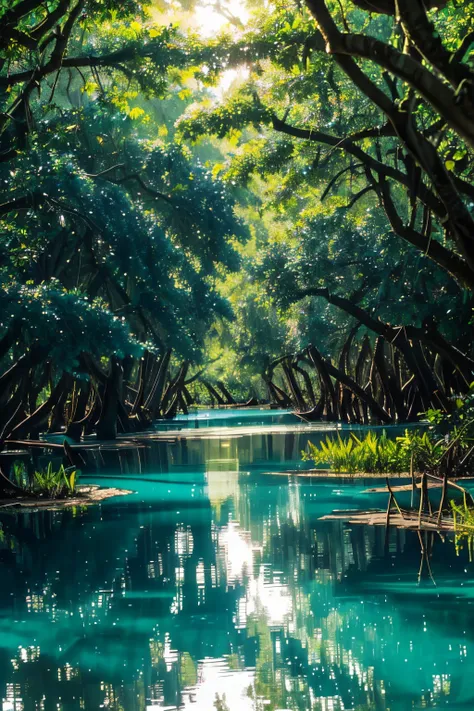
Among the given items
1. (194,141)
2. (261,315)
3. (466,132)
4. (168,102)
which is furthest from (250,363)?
(466,132)

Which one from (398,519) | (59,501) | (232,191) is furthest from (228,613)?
(232,191)

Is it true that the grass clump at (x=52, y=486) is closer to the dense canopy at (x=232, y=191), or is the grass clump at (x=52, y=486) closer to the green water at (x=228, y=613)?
the green water at (x=228, y=613)

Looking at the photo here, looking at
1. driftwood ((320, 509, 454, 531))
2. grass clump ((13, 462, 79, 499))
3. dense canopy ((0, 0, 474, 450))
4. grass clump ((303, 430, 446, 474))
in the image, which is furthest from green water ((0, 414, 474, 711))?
→ dense canopy ((0, 0, 474, 450))

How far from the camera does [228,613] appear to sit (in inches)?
372

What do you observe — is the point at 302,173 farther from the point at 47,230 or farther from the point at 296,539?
the point at 296,539

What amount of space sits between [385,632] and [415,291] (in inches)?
673

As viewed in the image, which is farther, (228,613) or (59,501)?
(59,501)

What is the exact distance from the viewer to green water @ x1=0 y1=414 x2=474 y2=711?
724 cm

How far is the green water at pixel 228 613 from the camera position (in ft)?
23.7

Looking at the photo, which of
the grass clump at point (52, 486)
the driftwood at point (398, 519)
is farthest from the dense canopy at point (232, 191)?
the driftwood at point (398, 519)

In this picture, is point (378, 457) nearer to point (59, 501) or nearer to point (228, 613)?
point (59, 501)

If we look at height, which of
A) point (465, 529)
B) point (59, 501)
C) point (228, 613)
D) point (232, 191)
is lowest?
point (228, 613)

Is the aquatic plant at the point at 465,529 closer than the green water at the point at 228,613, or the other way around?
the green water at the point at 228,613

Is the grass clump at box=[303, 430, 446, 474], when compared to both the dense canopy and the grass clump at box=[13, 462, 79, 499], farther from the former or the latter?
the grass clump at box=[13, 462, 79, 499]
